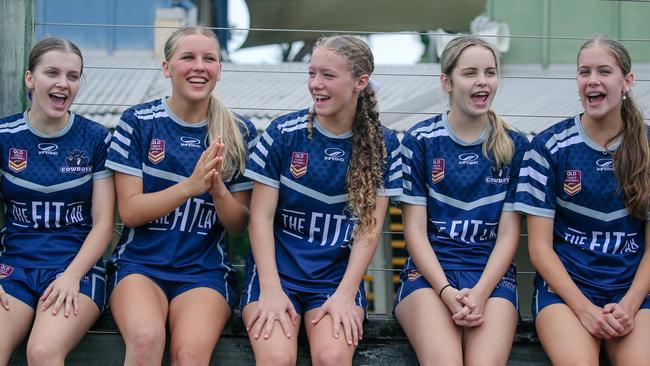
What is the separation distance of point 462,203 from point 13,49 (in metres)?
1.86

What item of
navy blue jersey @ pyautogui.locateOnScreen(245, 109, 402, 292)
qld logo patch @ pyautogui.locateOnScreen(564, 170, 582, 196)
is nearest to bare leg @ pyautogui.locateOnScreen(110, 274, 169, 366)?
navy blue jersey @ pyautogui.locateOnScreen(245, 109, 402, 292)

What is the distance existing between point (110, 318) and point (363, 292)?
94 cm

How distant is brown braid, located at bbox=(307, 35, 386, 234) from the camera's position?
348cm

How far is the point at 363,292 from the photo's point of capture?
138 inches

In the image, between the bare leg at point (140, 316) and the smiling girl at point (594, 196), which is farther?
the smiling girl at point (594, 196)

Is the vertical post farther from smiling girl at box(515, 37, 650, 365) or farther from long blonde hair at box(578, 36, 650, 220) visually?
long blonde hair at box(578, 36, 650, 220)

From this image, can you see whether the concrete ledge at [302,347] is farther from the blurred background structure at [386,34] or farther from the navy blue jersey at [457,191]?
the blurred background structure at [386,34]

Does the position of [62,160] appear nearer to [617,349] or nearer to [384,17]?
[617,349]

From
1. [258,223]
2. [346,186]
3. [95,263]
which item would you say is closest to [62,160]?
[95,263]

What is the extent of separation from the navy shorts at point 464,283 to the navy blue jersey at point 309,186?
0.81 feet

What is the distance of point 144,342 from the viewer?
3.07 m

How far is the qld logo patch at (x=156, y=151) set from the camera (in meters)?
3.54

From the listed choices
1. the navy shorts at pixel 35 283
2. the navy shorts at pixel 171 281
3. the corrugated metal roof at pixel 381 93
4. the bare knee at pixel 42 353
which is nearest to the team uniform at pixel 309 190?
the navy shorts at pixel 171 281

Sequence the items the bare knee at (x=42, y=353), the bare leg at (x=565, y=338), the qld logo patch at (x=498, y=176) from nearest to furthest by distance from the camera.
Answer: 1. the bare knee at (x=42, y=353)
2. the bare leg at (x=565, y=338)
3. the qld logo patch at (x=498, y=176)
